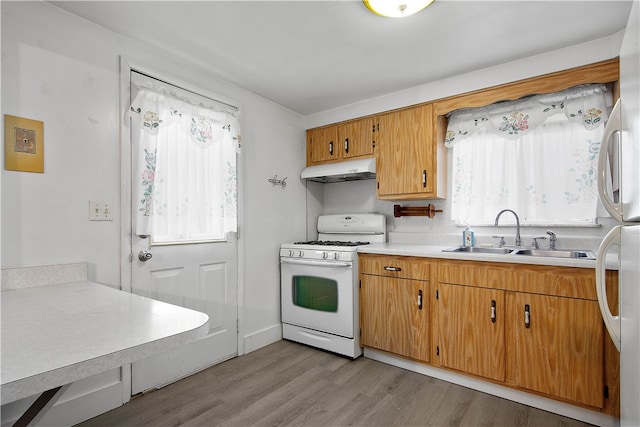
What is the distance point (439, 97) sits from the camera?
2.73 meters

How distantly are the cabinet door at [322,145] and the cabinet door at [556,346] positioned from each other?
6.85 feet

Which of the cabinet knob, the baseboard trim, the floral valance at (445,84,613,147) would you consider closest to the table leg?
the baseboard trim

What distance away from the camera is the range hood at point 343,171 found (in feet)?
10.0

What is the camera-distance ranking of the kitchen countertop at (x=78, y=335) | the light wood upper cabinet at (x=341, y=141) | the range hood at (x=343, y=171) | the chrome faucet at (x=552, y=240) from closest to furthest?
the kitchen countertop at (x=78, y=335)
the chrome faucet at (x=552, y=240)
the range hood at (x=343, y=171)
the light wood upper cabinet at (x=341, y=141)

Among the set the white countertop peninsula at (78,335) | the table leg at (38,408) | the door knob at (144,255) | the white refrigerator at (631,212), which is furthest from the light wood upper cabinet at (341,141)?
the table leg at (38,408)

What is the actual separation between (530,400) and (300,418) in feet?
4.86

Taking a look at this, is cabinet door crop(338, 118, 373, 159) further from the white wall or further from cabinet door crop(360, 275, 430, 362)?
cabinet door crop(360, 275, 430, 362)

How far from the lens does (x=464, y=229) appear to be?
2.87m

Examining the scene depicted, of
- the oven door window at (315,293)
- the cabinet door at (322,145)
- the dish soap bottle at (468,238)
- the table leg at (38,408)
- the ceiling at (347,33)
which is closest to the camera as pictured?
the table leg at (38,408)

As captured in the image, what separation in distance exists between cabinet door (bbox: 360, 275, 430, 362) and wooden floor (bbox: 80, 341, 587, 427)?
0.19 metres

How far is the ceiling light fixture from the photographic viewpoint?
5.53 feet

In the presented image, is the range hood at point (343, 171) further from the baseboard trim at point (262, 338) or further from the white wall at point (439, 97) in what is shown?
the baseboard trim at point (262, 338)

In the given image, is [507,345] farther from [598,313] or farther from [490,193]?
[490,193]

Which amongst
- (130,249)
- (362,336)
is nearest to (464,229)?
(362,336)
